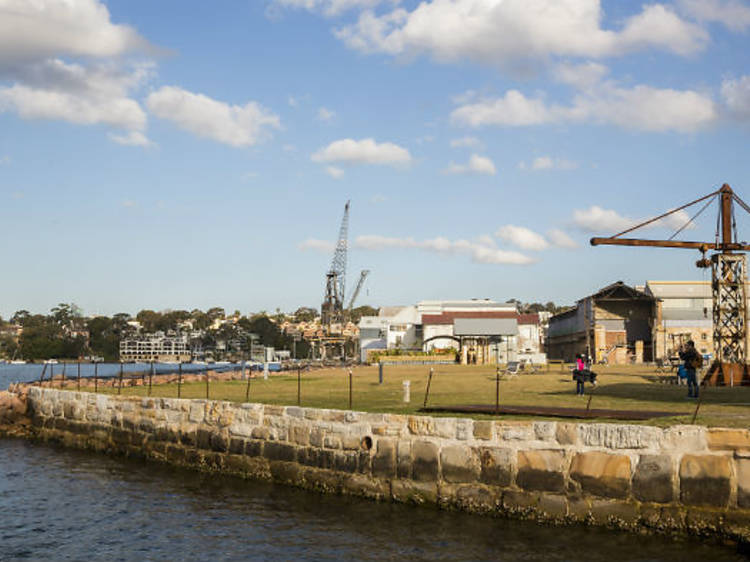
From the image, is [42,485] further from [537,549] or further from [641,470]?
[641,470]

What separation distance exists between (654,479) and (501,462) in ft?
11.1

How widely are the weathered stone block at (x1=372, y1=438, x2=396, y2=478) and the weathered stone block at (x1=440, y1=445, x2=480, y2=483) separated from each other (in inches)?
57.1

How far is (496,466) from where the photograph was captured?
16875mm

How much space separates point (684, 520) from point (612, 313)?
75933 millimetres

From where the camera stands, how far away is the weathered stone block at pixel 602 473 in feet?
50.3

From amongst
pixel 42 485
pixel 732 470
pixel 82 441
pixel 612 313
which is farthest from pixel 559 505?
pixel 612 313

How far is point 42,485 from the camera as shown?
2222 centimetres

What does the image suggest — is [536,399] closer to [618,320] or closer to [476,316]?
[618,320]

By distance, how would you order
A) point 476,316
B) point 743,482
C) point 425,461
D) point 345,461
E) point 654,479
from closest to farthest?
point 743,482, point 654,479, point 425,461, point 345,461, point 476,316

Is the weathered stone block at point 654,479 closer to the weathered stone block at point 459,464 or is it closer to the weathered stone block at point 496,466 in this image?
the weathered stone block at point 496,466

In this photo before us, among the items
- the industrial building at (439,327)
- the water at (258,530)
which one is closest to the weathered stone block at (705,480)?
the water at (258,530)

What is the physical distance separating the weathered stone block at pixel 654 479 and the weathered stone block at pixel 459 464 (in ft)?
12.1

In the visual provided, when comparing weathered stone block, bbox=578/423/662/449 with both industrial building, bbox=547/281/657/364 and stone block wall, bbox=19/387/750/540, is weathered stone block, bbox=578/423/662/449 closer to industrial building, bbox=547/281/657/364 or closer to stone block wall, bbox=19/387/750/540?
stone block wall, bbox=19/387/750/540

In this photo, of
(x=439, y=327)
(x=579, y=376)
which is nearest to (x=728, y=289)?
(x=579, y=376)
